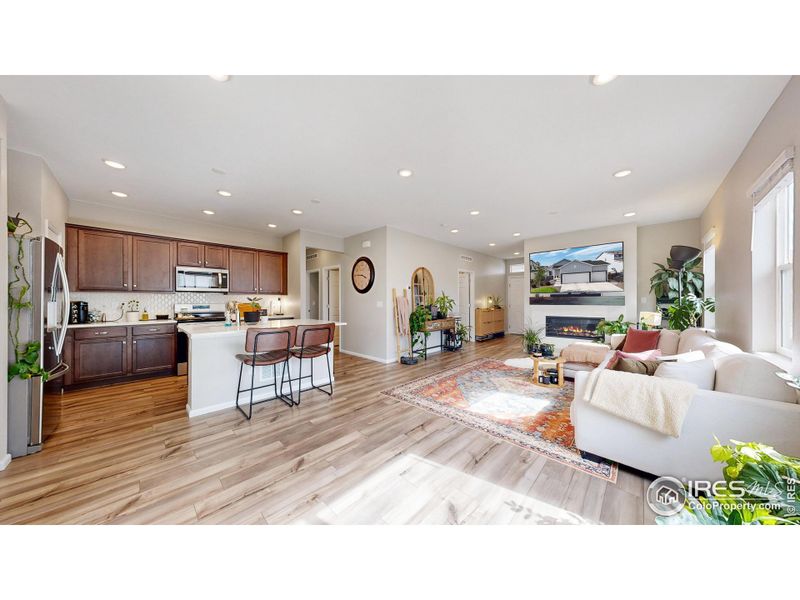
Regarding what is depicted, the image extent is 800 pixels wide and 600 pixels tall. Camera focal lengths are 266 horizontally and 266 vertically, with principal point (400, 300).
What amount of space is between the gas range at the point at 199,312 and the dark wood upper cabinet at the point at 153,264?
44 cm

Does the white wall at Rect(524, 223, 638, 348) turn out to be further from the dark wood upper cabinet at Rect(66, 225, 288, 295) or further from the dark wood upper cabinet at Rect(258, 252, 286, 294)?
the dark wood upper cabinet at Rect(66, 225, 288, 295)

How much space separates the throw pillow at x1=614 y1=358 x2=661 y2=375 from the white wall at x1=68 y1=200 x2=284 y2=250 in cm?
580

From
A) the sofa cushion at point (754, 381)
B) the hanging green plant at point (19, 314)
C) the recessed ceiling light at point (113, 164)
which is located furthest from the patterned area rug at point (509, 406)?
the recessed ceiling light at point (113, 164)

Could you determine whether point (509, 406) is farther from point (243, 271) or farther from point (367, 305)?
point (243, 271)

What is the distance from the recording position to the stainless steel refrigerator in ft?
6.49

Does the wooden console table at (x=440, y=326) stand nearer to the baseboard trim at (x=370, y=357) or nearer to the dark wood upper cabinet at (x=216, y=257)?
the baseboard trim at (x=370, y=357)

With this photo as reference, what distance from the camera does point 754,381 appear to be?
1588mm

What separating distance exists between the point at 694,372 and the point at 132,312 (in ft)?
20.6

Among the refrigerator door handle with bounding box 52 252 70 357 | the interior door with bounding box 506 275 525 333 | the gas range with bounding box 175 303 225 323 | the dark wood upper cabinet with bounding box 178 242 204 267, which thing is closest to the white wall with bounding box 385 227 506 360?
the interior door with bounding box 506 275 525 333
